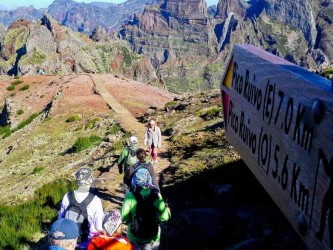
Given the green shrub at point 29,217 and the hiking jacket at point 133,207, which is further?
the green shrub at point 29,217

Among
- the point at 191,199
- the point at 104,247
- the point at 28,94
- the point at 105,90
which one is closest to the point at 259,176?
the point at 104,247

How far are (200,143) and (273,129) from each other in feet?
51.2

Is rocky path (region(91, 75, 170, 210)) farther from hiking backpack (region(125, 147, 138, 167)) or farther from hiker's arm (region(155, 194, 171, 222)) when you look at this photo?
hiker's arm (region(155, 194, 171, 222))

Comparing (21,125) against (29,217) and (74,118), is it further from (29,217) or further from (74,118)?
(29,217)

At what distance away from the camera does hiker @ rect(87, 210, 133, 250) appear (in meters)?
5.03

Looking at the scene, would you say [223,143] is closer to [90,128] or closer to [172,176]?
[172,176]

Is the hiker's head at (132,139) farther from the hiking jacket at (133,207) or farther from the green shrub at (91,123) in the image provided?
the green shrub at (91,123)

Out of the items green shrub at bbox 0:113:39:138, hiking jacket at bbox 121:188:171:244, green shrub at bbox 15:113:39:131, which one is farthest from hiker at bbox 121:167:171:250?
green shrub at bbox 15:113:39:131

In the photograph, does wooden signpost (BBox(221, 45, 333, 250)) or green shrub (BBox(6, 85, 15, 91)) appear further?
green shrub (BBox(6, 85, 15, 91))

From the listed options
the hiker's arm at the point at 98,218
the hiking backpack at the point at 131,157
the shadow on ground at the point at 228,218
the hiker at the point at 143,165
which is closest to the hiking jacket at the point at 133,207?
the hiker's arm at the point at 98,218

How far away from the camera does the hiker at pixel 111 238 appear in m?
5.03

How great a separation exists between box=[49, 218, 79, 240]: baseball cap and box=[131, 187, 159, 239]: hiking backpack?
2090mm

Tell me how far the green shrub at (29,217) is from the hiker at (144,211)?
4574 mm

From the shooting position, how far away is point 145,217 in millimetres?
6516
